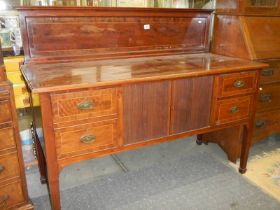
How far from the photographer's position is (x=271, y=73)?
203 cm

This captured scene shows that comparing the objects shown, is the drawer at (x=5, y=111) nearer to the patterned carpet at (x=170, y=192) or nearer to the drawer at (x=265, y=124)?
the patterned carpet at (x=170, y=192)

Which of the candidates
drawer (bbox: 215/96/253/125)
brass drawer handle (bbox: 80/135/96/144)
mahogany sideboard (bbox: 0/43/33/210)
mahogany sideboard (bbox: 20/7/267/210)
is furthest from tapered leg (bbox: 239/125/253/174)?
mahogany sideboard (bbox: 0/43/33/210)

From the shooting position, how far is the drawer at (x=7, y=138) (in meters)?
1.36

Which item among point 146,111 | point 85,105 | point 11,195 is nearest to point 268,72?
point 146,111

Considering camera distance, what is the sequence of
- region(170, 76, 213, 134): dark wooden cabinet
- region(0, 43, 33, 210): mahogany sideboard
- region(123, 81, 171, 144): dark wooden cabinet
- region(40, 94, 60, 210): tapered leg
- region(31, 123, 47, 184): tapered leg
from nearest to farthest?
1. region(40, 94, 60, 210): tapered leg
2. region(0, 43, 33, 210): mahogany sideboard
3. region(123, 81, 171, 144): dark wooden cabinet
4. region(170, 76, 213, 134): dark wooden cabinet
5. region(31, 123, 47, 184): tapered leg

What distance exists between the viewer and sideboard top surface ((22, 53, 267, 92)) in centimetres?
128

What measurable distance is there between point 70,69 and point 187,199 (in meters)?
1.08

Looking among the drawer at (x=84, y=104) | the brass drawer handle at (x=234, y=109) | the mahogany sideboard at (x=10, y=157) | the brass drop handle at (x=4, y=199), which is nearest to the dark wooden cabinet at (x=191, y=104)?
the brass drawer handle at (x=234, y=109)

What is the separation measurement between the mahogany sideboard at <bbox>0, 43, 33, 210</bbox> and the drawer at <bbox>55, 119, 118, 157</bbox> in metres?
0.27

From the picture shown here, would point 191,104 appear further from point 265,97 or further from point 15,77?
point 15,77

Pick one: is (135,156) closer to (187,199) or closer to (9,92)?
(187,199)

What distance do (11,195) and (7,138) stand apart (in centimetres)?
34

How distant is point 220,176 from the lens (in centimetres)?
202

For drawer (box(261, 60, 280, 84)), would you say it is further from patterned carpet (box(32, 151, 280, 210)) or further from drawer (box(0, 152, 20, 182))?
drawer (box(0, 152, 20, 182))
